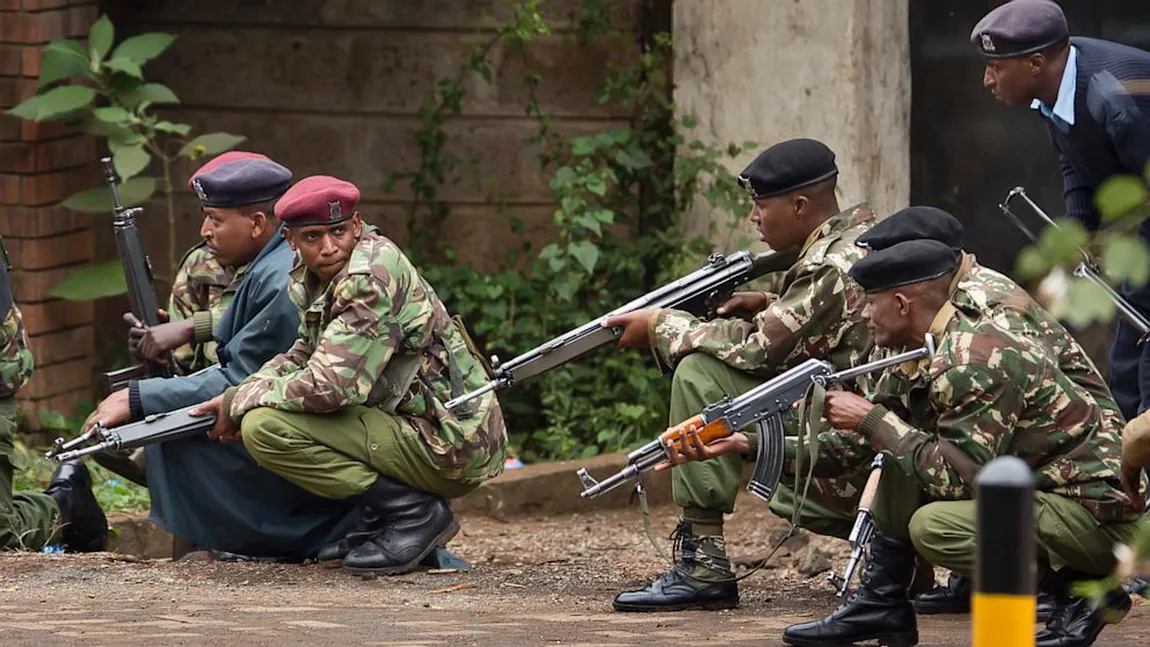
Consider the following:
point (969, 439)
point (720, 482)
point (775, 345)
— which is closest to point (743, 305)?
point (775, 345)

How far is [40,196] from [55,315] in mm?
542

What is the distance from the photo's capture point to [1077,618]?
4.48m

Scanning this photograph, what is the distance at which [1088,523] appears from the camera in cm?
449

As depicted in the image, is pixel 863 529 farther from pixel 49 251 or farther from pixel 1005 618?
pixel 49 251

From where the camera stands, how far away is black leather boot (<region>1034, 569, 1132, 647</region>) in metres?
4.45

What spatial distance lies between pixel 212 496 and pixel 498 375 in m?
1.12

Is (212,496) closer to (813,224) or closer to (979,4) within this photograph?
(813,224)

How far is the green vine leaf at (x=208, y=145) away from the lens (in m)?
8.05

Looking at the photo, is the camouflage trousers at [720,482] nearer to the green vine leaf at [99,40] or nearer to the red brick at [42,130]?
the green vine leaf at [99,40]

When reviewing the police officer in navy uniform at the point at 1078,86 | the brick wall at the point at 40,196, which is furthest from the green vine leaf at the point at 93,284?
the police officer in navy uniform at the point at 1078,86

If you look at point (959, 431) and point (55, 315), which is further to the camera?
point (55, 315)

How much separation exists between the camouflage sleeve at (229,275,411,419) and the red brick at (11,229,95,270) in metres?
2.86

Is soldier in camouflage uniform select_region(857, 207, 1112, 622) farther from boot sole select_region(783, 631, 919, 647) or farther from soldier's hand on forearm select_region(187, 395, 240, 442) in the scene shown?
soldier's hand on forearm select_region(187, 395, 240, 442)

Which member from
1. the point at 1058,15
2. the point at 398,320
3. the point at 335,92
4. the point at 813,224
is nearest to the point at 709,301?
the point at 813,224
